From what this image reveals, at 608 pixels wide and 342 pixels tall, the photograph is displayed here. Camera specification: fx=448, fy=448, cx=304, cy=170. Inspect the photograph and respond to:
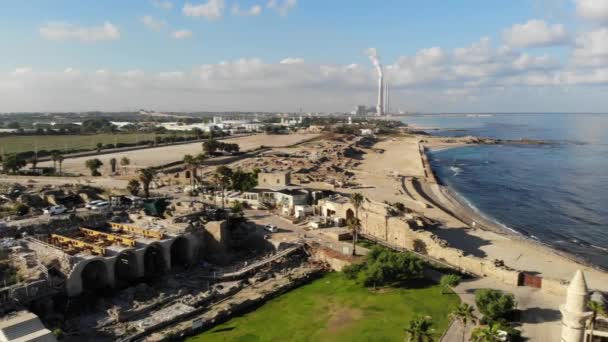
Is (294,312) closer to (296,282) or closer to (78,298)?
(296,282)

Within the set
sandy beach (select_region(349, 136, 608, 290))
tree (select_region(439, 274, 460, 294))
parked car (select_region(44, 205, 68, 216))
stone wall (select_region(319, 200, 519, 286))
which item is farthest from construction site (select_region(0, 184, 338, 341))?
sandy beach (select_region(349, 136, 608, 290))

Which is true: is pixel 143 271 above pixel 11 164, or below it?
below

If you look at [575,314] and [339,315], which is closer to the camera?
[575,314]

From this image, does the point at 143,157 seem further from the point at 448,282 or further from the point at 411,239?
the point at 448,282

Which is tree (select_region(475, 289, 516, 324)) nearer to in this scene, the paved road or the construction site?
the paved road

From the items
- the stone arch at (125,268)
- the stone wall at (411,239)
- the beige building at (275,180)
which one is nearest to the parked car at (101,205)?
the stone arch at (125,268)

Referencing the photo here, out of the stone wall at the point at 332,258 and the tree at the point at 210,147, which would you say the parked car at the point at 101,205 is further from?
Answer: the tree at the point at 210,147

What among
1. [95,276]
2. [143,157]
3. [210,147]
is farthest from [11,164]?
[95,276]
